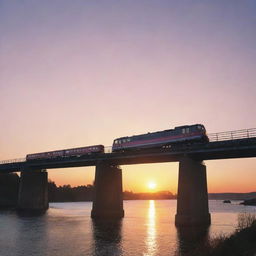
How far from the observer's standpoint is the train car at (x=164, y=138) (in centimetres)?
5129

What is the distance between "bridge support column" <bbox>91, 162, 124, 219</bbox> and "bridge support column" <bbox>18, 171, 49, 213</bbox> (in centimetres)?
2819

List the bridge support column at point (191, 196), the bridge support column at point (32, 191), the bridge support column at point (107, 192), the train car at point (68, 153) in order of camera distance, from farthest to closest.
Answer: the bridge support column at point (32, 191), the train car at point (68, 153), the bridge support column at point (107, 192), the bridge support column at point (191, 196)

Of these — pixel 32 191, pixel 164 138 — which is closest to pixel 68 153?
pixel 32 191

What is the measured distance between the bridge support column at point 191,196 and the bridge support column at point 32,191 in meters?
48.4

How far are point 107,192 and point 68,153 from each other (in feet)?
53.6

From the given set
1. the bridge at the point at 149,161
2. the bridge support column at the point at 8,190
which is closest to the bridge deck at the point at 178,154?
the bridge at the point at 149,161

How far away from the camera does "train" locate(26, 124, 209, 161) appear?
51.4 metres

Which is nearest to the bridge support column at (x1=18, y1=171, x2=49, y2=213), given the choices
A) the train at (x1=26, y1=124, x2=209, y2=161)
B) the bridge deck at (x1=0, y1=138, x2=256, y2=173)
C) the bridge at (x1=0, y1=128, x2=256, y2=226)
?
the bridge at (x1=0, y1=128, x2=256, y2=226)

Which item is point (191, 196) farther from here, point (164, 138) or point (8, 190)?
point (8, 190)

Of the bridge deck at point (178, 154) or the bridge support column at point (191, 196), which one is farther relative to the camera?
the bridge support column at point (191, 196)

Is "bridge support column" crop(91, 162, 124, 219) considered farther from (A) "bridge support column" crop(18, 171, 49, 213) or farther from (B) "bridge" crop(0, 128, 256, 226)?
(A) "bridge support column" crop(18, 171, 49, 213)

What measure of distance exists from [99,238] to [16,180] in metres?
100

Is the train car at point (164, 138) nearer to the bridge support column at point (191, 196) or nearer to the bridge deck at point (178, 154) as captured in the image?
the bridge deck at point (178, 154)

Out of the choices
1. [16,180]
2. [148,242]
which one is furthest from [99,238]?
[16,180]
